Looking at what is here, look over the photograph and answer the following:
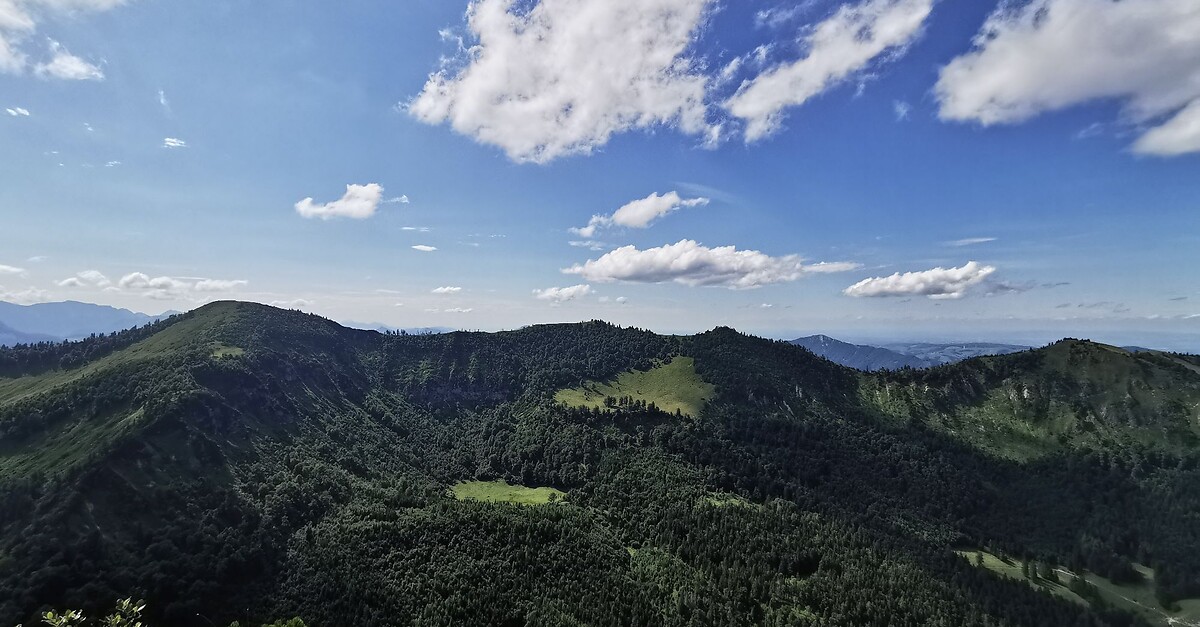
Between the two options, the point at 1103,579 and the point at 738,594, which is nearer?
the point at 738,594

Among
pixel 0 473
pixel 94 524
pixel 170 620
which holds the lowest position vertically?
pixel 170 620

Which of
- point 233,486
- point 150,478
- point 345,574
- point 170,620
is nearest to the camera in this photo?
point 170,620

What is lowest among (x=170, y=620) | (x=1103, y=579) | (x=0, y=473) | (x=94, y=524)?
(x=1103, y=579)

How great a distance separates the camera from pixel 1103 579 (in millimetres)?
196250

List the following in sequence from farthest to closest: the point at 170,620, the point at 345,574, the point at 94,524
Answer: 1. the point at 345,574
2. the point at 94,524
3. the point at 170,620

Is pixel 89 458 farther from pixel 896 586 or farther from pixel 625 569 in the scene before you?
pixel 896 586

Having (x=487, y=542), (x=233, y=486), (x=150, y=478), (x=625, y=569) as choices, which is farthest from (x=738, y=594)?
(x=150, y=478)

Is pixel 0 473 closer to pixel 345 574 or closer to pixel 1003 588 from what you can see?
pixel 345 574

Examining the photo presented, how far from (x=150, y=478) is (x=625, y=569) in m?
159

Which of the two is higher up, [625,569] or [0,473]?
[0,473]

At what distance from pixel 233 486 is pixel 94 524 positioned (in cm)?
4290

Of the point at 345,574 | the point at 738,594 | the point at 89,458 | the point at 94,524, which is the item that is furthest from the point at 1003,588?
the point at 89,458

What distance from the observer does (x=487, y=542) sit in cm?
17962

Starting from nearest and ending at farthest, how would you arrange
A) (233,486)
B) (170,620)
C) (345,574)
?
(170,620) < (345,574) < (233,486)
